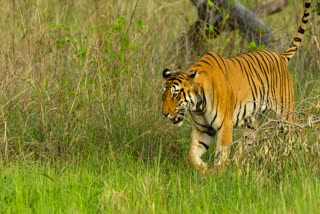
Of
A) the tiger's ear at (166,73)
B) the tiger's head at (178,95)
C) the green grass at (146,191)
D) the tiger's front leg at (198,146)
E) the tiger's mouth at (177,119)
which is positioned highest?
the tiger's ear at (166,73)

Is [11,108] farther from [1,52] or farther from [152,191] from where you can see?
[152,191]

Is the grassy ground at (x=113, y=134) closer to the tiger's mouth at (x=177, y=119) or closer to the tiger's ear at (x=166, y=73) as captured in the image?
the tiger's mouth at (x=177, y=119)

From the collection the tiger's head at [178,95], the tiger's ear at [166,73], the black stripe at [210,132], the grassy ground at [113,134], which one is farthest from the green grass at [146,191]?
the tiger's ear at [166,73]

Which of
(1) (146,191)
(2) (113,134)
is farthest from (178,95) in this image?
(1) (146,191)

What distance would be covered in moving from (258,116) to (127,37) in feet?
4.19

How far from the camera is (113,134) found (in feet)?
23.2

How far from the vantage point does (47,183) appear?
5816mm

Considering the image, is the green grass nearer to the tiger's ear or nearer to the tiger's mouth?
the tiger's mouth

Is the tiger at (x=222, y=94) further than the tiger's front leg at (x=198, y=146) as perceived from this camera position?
No

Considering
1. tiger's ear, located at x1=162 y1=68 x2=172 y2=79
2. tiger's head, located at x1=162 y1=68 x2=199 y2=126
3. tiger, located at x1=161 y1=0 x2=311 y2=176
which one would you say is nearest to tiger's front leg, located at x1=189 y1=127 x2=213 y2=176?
tiger, located at x1=161 y1=0 x2=311 y2=176

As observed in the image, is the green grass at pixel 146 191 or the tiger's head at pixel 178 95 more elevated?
the tiger's head at pixel 178 95

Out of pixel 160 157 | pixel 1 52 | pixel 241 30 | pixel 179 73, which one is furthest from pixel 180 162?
pixel 241 30

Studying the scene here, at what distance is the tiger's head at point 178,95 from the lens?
6466 mm

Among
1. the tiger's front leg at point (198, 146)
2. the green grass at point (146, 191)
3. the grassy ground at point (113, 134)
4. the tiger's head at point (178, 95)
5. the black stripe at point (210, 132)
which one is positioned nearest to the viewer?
the green grass at point (146, 191)
